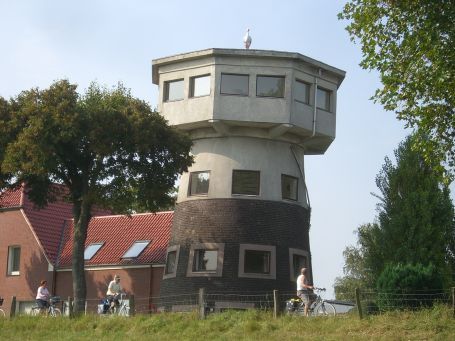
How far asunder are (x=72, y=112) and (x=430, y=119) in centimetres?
1571

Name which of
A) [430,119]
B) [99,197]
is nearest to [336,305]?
[430,119]

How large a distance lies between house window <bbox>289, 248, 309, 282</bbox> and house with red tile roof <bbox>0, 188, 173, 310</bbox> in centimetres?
746

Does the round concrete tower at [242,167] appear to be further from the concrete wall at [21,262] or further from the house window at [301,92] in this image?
the concrete wall at [21,262]

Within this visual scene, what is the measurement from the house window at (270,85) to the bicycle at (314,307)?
1116cm

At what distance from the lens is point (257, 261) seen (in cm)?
3928

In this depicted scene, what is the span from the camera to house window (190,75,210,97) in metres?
40.5

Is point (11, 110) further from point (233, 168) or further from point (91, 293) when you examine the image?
point (91, 293)

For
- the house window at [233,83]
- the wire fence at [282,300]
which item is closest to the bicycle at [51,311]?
the wire fence at [282,300]

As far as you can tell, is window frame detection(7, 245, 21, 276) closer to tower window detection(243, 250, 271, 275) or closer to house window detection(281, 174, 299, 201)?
tower window detection(243, 250, 271, 275)

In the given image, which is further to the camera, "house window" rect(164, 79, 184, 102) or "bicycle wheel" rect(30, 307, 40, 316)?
"house window" rect(164, 79, 184, 102)

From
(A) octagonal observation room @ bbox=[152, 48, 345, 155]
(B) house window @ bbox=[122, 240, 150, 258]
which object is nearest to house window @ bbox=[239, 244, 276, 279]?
(A) octagonal observation room @ bbox=[152, 48, 345, 155]

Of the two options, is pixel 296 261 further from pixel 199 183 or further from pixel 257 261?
pixel 199 183

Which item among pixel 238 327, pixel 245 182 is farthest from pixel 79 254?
pixel 238 327

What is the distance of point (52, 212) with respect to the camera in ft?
171
